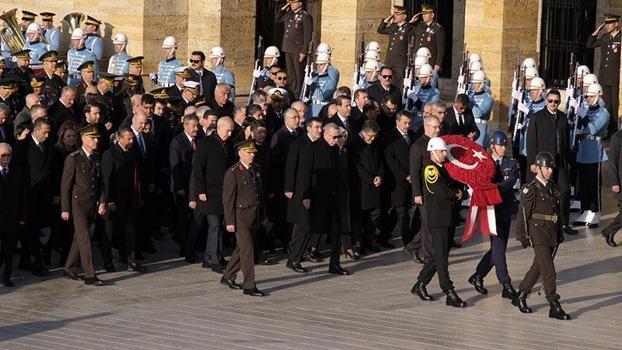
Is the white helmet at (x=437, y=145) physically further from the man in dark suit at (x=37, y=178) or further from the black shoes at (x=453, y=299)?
the man in dark suit at (x=37, y=178)

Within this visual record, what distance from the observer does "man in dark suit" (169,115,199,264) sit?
20922mm

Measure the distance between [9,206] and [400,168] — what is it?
4705 millimetres

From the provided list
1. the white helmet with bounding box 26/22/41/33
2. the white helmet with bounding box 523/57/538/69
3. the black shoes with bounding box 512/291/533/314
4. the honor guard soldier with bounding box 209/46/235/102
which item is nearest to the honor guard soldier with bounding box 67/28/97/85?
the white helmet with bounding box 26/22/41/33

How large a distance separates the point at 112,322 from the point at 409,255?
196 inches

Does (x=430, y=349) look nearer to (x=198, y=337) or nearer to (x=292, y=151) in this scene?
(x=198, y=337)

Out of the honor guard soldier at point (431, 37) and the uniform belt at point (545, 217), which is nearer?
the uniform belt at point (545, 217)

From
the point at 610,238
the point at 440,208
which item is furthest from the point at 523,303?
the point at 610,238

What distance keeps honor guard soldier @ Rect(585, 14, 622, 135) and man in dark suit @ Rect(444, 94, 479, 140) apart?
Answer: 219 inches

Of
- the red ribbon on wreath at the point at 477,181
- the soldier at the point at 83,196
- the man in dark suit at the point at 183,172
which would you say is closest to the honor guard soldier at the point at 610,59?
the man in dark suit at the point at 183,172

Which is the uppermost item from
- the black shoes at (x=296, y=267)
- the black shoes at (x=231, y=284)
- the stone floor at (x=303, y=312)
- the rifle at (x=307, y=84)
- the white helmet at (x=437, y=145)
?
the rifle at (x=307, y=84)

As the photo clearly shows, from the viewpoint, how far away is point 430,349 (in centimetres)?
1670

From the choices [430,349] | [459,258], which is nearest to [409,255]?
[459,258]

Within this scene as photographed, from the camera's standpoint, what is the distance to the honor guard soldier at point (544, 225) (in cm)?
1819

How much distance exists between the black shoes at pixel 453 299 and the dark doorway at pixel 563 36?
12403 millimetres
